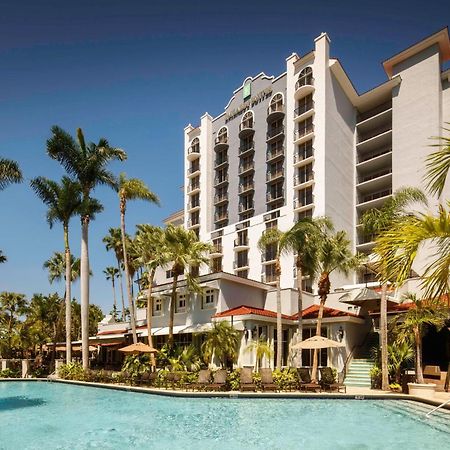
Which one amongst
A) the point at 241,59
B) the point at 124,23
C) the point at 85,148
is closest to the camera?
the point at 124,23

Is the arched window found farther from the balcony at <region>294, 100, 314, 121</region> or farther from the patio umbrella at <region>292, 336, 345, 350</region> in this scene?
the patio umbrella at <region>292, 336, 345, 350</region>

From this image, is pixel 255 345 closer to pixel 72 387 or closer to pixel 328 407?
pixel 328 407

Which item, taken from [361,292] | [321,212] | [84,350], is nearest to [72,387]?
[84,350]

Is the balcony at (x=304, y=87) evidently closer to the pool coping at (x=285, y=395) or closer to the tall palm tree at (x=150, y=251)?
the tall palm tree at (x=150, y=251)

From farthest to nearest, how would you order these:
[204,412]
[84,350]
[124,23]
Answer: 1. [84,350]
2. [204,412]
3. [124,23]

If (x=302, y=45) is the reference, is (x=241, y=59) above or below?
below

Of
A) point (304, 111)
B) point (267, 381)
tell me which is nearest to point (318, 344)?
point (267, 381)

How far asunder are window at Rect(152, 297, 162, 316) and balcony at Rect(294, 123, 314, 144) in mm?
21634

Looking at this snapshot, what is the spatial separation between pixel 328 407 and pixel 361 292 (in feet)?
32.6

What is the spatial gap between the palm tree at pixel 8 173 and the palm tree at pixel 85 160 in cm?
1558

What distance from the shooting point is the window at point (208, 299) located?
106 ft

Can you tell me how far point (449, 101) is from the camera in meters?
43.9

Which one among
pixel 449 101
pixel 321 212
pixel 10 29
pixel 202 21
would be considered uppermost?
pixel 449 101

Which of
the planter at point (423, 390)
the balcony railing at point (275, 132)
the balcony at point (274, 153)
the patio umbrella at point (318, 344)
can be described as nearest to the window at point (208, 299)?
the patio umbrella at point (318, 344)
